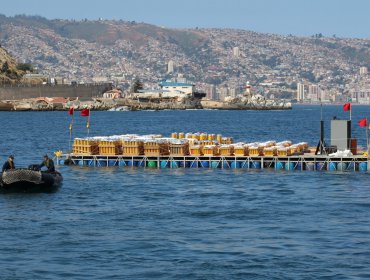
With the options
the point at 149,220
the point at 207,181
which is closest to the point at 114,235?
the point at 149,220

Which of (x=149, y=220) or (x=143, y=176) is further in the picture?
(x=143, y=176)

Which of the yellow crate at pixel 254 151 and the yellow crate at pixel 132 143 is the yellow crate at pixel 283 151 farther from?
the yellow crate at pixel 132 143

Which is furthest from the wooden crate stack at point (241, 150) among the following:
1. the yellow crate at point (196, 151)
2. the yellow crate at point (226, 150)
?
the yellow crate at point (196, 151)

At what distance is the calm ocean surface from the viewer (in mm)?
29812

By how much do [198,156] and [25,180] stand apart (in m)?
15.4

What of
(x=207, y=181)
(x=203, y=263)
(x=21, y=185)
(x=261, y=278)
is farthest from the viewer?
(x=207, y=181)

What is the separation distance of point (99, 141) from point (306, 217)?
976 inches

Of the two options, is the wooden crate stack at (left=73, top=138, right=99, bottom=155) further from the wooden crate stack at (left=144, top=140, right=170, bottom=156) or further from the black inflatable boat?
the black inflatable boat

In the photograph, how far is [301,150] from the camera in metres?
62.0

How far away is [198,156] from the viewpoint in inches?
2336

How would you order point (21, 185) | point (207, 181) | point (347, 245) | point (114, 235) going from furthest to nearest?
point (207, 181) < point (21, 185) < point (114, 235) < point (347, 245)

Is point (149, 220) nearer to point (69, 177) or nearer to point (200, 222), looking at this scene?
point (200, 222)

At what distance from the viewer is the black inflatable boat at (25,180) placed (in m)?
46.0

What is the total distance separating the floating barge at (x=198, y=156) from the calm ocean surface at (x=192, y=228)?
208 cm
